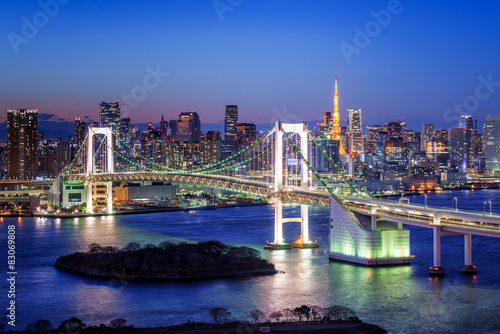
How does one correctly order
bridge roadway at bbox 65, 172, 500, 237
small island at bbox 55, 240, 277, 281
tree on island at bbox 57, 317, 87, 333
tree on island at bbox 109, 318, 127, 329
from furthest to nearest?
small island at bbox 55, 240, 277, 281 → bridge roadway at bbox 65, 172, 500, 237 → tree on island at bbox 109, 318, 127, 329 → tree on island at bbox 57, 317, 87, 333

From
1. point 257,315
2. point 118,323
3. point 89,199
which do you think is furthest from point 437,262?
point 89,199

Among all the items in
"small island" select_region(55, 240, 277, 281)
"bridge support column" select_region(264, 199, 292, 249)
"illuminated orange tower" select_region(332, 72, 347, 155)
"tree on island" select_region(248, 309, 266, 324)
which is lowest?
"tree on island" select_region(248, 309, 266, 324)

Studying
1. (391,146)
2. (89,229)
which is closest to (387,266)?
(89,229)

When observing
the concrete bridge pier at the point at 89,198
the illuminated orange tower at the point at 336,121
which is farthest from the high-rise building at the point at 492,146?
the concrete bridge pier at the point at 89,198

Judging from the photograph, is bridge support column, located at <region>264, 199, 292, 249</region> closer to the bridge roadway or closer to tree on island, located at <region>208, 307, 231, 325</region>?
the bridge roadway

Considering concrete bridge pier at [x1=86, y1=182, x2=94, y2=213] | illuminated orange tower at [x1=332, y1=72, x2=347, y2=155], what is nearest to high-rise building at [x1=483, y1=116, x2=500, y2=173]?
illuminated orange tower at [x1=332, y1=72, x2=347, y2=155]

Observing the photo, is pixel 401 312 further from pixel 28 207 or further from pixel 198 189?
pixel 198 189
